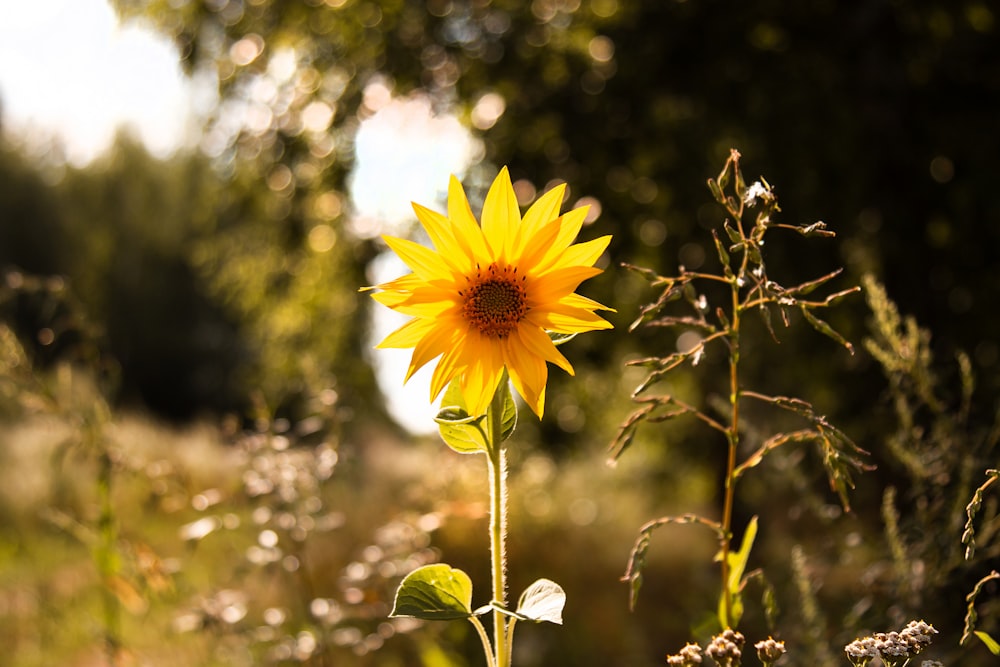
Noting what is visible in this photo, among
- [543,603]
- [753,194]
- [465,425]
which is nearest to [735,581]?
[543,603]

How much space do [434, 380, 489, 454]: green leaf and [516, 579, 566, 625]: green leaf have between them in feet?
0.60

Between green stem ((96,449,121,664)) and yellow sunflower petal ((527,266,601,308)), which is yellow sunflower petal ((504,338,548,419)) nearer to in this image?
yellow sunflower petal ((527,266,601,308))

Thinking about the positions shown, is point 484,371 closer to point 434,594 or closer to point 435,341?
point 435,341

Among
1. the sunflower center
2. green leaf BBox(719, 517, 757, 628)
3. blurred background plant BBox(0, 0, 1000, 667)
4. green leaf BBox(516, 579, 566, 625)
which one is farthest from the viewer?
blurred background plant BBox(0, 0, 1000, 667)

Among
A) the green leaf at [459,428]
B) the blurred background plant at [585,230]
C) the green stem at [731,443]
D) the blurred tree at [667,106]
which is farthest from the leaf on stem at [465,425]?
the blurred tree at [667,106]

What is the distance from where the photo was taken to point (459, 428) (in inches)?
47.8

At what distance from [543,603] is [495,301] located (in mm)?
354

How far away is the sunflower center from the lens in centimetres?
113

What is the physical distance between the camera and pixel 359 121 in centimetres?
483

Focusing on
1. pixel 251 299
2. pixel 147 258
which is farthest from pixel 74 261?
pixel 251 299

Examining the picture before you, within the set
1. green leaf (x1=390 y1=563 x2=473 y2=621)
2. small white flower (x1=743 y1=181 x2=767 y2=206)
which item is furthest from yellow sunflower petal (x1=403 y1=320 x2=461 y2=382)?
small white flower (x1=743 y1=181 x2=767 y2=206)

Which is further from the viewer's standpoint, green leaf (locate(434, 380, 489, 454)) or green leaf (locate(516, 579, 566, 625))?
green leaf (locate(434, 380, 489, 454))

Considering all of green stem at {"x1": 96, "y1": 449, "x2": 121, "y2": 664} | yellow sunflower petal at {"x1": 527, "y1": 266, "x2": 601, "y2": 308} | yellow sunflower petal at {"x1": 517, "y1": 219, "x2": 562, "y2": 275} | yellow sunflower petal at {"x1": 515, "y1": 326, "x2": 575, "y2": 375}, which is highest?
green stem at {"x1": 96, "y1": 449, "x2": 121, "y2": 664}

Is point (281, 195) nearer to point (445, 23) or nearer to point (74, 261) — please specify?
point (445, 23)
